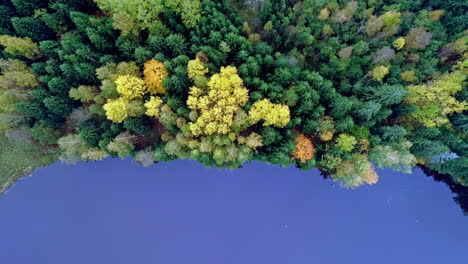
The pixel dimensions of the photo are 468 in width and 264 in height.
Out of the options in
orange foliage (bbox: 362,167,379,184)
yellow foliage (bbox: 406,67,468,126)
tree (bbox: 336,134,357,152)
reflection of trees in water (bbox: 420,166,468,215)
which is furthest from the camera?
reflection of trees in water (bbox: 420,166,468,215)

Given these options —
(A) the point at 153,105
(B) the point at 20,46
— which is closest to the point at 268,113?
(A) the point at 153,105

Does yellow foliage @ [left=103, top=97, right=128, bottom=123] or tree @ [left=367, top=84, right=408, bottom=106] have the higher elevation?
tree @ [left=367, top=84, right=408, bottom=106]

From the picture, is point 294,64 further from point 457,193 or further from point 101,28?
point 457,193

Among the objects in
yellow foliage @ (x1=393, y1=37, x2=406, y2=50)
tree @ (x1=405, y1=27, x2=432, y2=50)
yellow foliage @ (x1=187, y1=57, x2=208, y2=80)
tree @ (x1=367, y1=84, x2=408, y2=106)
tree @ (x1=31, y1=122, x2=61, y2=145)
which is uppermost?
tree @ (x1=405, y1=27, x2=432, y2=50)

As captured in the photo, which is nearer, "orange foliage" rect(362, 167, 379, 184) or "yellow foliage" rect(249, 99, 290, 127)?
"yellow foliage" rect(249, 99, 290, 127)

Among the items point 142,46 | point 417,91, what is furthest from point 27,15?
A: point 417,91

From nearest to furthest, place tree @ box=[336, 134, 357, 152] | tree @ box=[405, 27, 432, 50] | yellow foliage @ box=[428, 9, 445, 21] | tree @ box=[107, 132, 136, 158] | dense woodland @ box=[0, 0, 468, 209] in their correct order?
dense woodland @ box=[0, 0, 468, 209]
tree @ box=[336, 134, 357, 152]
tree @ box=[107, 132, 136, 158]
tree @ box=[405, 27, 432, 50]
yellow foliage @ box=[428, 9, 445, 21]

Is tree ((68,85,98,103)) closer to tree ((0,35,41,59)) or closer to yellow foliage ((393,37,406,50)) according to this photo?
tree ((0,35,41,59))

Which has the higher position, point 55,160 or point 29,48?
point 29,48

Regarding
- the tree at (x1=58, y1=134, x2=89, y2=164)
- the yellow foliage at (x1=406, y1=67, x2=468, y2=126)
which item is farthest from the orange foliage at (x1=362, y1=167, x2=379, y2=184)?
the tree at (x1=58, y1=134, x2=89, y2=164)
